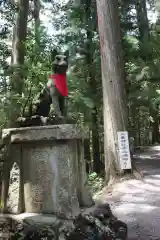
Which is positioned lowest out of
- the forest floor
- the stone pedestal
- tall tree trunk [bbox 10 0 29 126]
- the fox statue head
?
the forest floor

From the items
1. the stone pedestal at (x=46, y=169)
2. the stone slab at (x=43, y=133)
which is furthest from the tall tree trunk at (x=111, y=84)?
the stone slab at (x=43, y=133)

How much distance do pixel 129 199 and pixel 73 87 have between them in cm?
449

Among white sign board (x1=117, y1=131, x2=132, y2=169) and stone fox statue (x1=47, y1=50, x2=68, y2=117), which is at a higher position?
stone fox statue (x1=47, y1=50, x2=68, y2=117)

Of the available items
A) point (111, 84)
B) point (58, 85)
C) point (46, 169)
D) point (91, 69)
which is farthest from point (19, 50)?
point (46, 169)

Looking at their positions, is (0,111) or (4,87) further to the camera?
(4,87)

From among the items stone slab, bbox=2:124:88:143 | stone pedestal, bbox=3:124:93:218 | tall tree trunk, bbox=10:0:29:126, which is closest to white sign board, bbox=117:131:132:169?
tall tree trunk, bbox=10:0:29:126

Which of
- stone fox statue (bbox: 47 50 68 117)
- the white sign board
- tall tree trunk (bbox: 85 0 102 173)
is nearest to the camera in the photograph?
stone fox statue (bbox: 47 50 68 117)

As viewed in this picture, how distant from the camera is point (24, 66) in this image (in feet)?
26.0

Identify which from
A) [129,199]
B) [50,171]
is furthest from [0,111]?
[50,171]

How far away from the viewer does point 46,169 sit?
309 cm

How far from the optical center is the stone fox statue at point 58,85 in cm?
346

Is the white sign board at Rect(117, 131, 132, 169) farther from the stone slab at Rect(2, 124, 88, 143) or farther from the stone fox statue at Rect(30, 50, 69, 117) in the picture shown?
the stone slab at Rect(2, 124, 88, 143)

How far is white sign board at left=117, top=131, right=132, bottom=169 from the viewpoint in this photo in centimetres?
721

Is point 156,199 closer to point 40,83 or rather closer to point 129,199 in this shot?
point 129,199
